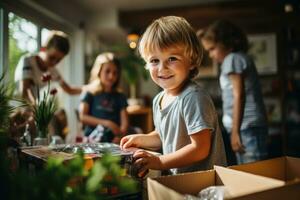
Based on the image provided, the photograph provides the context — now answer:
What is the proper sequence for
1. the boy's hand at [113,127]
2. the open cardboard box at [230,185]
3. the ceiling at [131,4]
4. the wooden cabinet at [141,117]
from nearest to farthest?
the open cardboard box at [230,185] → the boy's hand at [113,127] → the wooden cabinet at [141,117] → the ceiling at [131,4]

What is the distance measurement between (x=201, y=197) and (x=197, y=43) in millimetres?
494

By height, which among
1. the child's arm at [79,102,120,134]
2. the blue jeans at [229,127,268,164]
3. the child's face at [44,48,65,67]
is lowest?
the blue jeans at [229,127,268,164]

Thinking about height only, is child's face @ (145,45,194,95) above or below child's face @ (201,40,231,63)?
below

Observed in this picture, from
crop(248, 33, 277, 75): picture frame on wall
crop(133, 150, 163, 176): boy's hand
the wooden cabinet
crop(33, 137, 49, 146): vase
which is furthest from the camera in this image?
crop(248, 33, 277, 75): picture frame on wall

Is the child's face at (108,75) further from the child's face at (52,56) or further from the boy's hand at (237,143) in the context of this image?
the boy's hand at (237,143)

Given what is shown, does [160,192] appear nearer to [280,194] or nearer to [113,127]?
[280,194]

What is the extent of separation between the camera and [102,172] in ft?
1.62

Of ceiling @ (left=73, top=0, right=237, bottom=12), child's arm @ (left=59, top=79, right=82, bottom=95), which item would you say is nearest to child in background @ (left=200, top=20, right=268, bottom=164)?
child's arm @ (left=59, top=79, right=82, bottom=95)

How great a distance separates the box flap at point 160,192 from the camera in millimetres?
569

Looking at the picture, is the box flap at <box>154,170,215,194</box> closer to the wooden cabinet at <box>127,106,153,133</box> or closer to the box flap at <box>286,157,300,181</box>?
the box flap at <box>286,157,300,181</box>

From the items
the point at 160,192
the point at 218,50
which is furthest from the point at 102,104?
the point at 160,192

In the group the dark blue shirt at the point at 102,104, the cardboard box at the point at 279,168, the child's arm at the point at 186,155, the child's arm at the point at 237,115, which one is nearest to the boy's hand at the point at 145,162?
the child's arm at the point at 186,155

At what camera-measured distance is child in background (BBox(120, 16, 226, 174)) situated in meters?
0.88

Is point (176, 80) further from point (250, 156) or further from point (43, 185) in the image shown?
point (250, 156)
